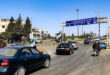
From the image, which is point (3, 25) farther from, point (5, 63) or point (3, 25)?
point (5, 63)

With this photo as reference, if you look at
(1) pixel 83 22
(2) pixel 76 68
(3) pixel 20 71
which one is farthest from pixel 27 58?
(1) pixel 83 22

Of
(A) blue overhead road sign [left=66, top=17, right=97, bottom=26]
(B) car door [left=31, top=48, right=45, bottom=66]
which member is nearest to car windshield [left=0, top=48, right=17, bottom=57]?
(B) car door [left=31, top=48, right=45, bottom=66]

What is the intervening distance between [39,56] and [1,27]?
7452 cm

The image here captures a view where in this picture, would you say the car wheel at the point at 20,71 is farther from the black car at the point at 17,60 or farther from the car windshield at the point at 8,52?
the car windshield at the point at 8,52

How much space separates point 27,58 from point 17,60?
777 mm

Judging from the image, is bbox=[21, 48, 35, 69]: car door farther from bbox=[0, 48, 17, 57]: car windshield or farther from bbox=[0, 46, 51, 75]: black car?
bbox=[0, 48, 17, 57]: car windshield

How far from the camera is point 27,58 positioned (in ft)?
21.4

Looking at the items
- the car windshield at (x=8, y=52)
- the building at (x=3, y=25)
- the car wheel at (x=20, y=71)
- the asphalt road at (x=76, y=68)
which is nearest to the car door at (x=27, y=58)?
the car wheel at (x=20, y=71)

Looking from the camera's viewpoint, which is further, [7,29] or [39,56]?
[7,29]

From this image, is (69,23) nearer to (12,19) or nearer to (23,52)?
(23,52)

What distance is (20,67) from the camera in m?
5.99

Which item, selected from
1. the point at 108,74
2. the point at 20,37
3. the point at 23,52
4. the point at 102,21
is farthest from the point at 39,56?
the point at 20,37

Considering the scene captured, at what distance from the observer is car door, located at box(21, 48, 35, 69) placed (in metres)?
6.33

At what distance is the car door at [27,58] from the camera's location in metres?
6.33
